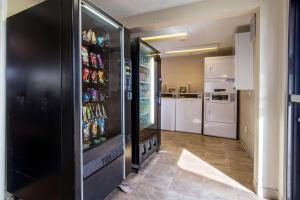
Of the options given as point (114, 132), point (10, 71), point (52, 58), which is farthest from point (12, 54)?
point (114, 132)

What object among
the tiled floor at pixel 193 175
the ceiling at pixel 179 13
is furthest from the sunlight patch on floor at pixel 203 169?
the ceiling at pixel 179 13

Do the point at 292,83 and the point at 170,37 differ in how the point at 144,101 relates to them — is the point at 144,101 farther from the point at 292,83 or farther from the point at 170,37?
the point at 292,83

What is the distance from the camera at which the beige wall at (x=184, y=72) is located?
532 centimetres

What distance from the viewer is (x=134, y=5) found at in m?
2.37

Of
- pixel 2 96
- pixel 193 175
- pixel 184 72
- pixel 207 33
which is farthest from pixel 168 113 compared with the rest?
pixel 2 96

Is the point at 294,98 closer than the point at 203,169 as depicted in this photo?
Yes

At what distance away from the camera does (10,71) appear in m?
1.74

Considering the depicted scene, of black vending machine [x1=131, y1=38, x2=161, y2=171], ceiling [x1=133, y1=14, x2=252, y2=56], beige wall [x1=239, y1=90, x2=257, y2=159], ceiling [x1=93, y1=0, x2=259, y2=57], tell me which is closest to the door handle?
beige wall [x1=239, y1=90, x2=257, y2=159]

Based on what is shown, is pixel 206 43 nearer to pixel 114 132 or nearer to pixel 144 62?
pixel 144 62

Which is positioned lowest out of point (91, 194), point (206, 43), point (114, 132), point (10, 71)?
point (91, 194)

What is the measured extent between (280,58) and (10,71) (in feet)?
8.79

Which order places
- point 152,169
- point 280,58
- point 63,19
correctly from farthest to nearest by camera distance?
1. point 152,169
2. point 280,58
3. point 63,19

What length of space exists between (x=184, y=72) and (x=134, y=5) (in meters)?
3.39

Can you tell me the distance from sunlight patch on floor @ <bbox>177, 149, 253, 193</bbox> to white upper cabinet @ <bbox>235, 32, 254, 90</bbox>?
52.3 inches
